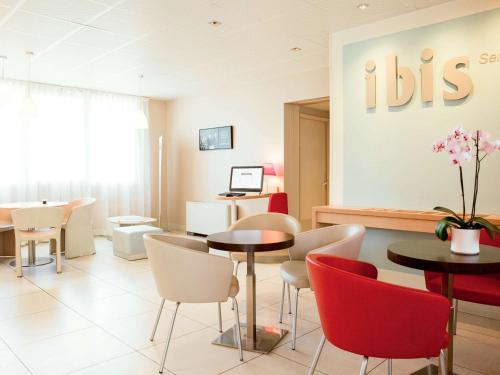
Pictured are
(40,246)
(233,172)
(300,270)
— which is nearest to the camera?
(300,270)

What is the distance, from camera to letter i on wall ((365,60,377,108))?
4.33 m

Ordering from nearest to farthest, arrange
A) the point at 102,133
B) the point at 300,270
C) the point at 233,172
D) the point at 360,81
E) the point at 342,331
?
the point at 342,331
the point at 300,270
the point at 360,81
the point at 233,172
the point at 102,133

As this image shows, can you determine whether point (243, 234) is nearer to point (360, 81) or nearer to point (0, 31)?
point (360, 81)

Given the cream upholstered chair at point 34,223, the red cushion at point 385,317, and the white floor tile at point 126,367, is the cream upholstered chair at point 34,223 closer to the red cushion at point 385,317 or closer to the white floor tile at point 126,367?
the white floor tile at point 126,367

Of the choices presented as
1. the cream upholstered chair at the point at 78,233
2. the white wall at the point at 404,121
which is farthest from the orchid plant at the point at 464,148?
the cream upholstered chair at the point at 78,233

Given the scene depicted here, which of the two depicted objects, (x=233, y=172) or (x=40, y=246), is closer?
(x=40, y=246)

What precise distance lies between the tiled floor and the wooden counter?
2.70 ft

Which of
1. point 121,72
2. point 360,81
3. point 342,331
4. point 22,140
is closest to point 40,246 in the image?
point 22,140

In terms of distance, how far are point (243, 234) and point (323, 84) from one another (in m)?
3.81

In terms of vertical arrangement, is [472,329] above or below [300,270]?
below

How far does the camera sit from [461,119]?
148 inches

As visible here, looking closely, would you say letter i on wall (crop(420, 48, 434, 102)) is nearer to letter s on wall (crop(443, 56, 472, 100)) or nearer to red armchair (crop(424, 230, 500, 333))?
letter s on wall (crop(443, 56, 472, 100))

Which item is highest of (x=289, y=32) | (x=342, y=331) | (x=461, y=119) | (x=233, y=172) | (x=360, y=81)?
(x=289, y=32)

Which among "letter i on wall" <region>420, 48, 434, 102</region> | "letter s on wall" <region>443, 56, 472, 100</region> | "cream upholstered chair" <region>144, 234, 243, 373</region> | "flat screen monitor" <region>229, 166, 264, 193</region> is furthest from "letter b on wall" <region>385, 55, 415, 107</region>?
"flat screen monitor" <region>229, 166, 264, 193</region>
